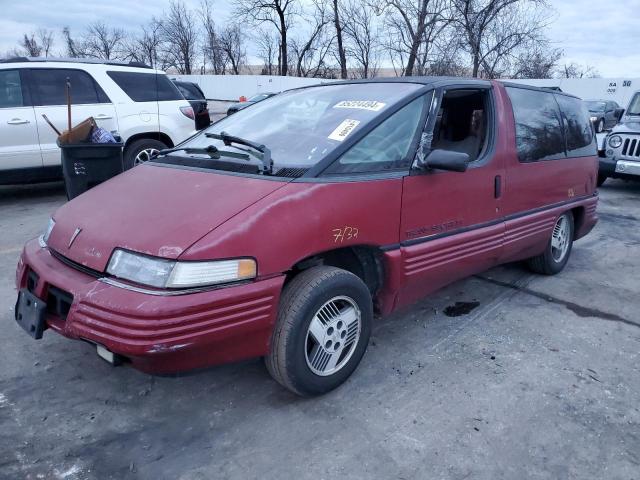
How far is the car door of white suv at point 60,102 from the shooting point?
254 inches

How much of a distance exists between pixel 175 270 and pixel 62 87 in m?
5.78

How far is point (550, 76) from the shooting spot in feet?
124

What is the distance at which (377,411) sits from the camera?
257cm

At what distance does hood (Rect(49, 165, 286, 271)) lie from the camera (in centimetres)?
222

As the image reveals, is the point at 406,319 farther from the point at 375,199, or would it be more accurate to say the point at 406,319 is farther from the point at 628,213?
the point at 628,213

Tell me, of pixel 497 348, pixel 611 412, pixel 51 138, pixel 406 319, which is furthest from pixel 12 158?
pixel 611 412

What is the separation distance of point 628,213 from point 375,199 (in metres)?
6.55

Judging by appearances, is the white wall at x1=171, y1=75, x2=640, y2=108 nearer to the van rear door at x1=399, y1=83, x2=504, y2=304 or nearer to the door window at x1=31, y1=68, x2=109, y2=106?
the door window at x1=31, y1=68, x2=109, y2=106

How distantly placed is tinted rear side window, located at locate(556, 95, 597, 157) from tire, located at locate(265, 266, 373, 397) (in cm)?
284

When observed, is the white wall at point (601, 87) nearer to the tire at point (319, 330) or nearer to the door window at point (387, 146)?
the door window at point (387, 146)

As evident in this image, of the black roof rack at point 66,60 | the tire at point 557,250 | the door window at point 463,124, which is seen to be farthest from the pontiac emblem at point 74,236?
the black roof rack at point 66,60

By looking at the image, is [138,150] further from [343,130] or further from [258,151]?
[343,130]

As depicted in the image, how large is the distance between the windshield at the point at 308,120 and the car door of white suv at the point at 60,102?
12.6ft

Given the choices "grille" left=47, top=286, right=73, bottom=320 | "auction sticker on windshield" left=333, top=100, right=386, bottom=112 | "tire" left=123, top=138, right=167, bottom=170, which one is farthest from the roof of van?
"grille" left=47, top=286, right=73, bottom=320
